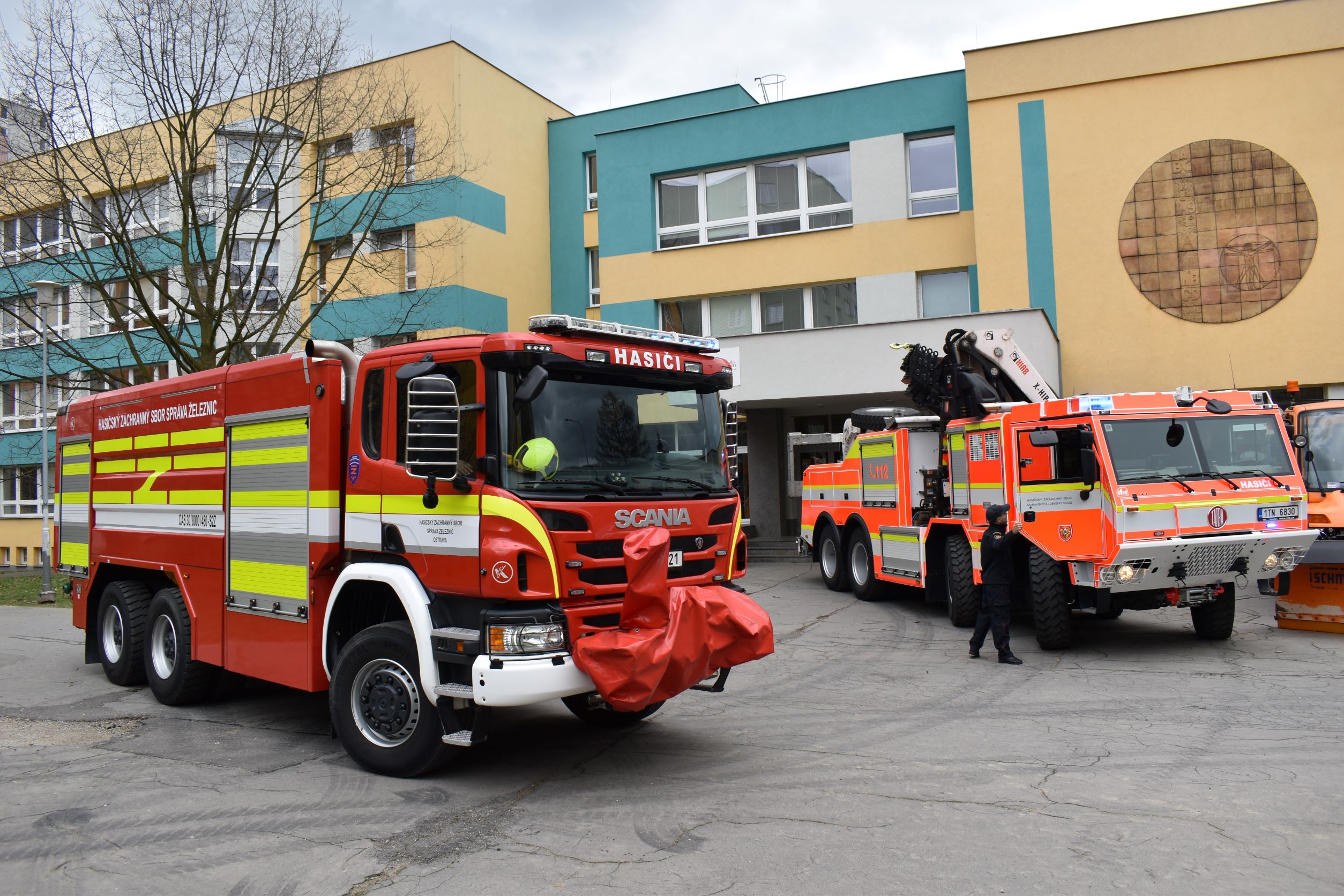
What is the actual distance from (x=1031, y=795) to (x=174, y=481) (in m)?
6.95

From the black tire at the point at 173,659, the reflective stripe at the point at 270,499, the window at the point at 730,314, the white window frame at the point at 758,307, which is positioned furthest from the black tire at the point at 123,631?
the window at the point at 730,314

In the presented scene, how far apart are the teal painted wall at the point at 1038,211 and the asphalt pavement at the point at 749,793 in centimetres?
1196

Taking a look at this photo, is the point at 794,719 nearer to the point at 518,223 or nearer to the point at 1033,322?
the point at 1033,322

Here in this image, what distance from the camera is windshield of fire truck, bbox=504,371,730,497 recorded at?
5.68 m

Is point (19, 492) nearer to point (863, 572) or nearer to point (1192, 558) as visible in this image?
point (863, 572)

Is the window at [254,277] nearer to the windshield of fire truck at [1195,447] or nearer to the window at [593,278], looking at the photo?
the window at [593,278]

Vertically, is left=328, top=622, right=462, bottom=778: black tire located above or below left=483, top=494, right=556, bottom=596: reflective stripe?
below

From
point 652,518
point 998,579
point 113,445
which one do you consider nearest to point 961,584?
point 998,579

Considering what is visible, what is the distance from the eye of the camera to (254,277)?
24.9m

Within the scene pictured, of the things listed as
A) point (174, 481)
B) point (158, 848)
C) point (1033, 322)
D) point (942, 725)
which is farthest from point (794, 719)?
point (1033, 322)

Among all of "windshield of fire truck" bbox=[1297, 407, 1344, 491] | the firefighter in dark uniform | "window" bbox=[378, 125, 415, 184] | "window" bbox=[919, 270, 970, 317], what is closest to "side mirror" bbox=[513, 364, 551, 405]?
the firefighter in dark uniform

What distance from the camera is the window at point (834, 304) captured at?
22484 millimetres

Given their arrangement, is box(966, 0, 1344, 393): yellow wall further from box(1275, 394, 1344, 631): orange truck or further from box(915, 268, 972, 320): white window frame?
box(1275, 394, 1344, 631): orange truck

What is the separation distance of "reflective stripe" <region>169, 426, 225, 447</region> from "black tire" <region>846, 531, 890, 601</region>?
970cm
